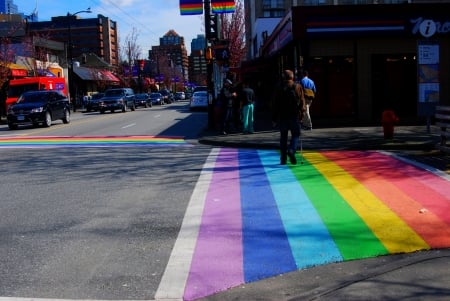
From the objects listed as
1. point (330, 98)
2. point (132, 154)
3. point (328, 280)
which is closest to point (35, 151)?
point (132, 154)

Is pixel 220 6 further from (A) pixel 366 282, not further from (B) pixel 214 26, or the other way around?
(A) pixel 366 282

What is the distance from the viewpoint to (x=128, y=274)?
521 centimetres

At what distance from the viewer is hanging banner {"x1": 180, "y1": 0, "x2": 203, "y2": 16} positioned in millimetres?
21328

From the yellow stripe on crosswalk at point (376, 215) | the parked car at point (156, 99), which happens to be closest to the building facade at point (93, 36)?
the parked car at point (156, 99)

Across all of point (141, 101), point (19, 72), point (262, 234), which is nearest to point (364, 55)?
point (262, 234)

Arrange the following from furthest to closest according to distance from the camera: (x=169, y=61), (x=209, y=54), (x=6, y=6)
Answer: (x=169, y=61) → (x=6, y=6) → (x=209, y=54)

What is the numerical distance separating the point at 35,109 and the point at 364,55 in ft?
49.8

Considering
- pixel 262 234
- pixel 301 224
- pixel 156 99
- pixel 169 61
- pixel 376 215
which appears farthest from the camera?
pixel 169 61

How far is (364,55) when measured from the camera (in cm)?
2055

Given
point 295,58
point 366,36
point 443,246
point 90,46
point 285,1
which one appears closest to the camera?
point 443,246

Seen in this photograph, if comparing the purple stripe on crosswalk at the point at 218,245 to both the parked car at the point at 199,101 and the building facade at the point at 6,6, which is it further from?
the building facade at the point at 6,6

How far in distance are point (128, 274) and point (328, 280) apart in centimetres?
186

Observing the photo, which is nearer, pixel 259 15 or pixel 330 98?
pixel 330 98

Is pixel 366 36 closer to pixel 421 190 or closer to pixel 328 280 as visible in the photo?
pixel 421 190
